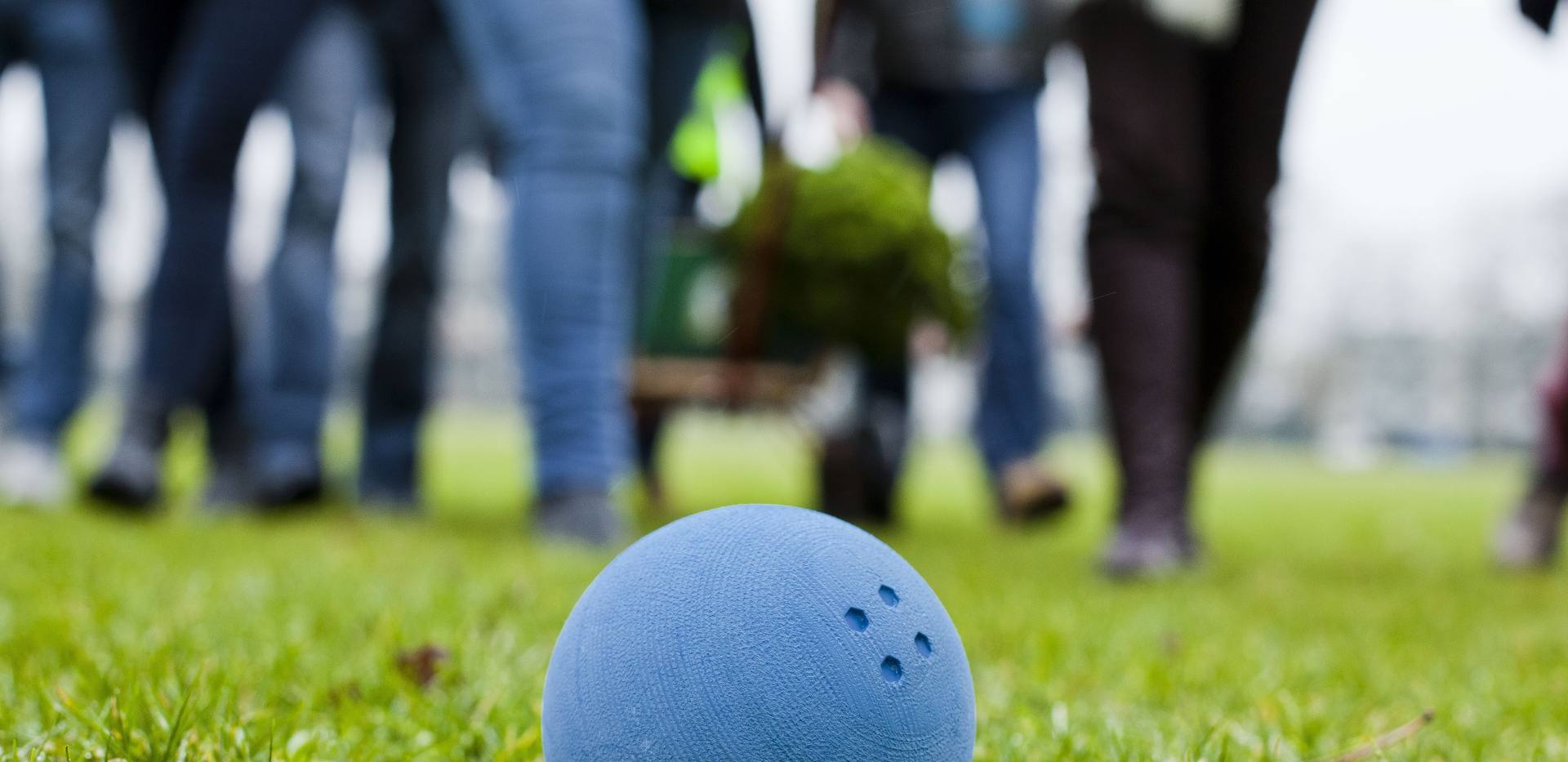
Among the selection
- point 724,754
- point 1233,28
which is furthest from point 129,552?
point 1233,28

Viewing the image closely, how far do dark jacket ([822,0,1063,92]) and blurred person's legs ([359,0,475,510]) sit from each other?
1386mm

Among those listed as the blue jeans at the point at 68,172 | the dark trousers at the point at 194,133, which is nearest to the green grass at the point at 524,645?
the dark trousers at the point at 194,133

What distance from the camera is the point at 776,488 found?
7523 mm

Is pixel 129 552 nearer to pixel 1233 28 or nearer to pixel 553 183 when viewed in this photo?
pixel 553 183

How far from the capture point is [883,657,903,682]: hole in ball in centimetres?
108

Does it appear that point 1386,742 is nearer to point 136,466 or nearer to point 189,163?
point 136,466

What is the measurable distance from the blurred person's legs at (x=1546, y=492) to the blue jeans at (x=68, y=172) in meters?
4.56

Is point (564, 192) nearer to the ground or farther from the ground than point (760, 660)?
farther from the ground

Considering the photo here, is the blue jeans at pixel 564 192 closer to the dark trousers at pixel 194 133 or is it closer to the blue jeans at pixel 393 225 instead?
the dark trousers at pixel 194 133

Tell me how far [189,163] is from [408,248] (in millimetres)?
906

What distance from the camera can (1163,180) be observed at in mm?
3029

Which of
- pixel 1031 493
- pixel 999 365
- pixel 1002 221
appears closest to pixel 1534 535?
pixel 1031 493

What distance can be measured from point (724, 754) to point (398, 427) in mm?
3608

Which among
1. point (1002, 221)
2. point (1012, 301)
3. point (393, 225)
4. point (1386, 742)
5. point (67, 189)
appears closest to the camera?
point (1386, 742)
